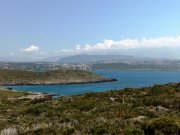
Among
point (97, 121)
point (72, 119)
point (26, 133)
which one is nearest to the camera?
point (26, 133)

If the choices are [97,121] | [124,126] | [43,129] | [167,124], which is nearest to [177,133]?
[167,124]

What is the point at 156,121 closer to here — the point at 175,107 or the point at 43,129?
the point at 43,129

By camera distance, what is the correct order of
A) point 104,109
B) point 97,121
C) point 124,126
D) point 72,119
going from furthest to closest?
point 104,109, point 72,119, point 97,121, point 124,126

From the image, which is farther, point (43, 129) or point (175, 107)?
point (175, 107)

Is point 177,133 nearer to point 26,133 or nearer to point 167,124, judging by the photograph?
point 167,124

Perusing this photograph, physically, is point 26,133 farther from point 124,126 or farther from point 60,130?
point 124,126

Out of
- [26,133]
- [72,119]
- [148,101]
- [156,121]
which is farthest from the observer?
[148,101]

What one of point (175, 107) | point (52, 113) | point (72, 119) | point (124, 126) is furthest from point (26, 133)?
point (175, 107)

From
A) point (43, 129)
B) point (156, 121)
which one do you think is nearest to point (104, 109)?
point (43, 129)

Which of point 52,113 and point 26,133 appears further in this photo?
point 52,113
